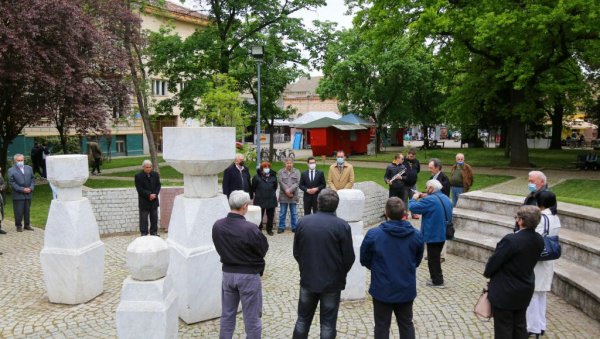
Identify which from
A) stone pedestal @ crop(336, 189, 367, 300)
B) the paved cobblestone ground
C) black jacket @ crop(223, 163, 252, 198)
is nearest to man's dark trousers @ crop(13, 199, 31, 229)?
the paved cobblestone ground

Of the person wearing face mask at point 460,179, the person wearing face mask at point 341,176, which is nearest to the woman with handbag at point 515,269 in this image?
the person wearing face mask at point 341,176

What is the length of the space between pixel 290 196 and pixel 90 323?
5710 mm

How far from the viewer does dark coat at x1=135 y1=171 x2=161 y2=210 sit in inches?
394

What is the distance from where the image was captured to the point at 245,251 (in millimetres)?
4734

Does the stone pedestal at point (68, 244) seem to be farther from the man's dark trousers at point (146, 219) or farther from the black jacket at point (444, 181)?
the black jacket at point (444, 181)

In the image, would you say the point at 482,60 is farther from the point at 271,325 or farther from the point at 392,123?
the point at 271,325

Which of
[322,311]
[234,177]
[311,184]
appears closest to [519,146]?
[311,184]

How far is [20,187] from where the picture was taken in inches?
434

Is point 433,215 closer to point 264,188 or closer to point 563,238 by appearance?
point 563,238

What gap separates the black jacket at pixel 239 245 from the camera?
15.5 ft

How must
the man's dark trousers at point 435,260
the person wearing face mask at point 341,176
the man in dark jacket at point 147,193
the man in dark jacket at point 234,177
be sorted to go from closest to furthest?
the man's dark trousers at point 435,260 < the man in dark jacket at point 147,193 < the man in dark jacket at point 234,177 < the person wearing face mask at point 341,176

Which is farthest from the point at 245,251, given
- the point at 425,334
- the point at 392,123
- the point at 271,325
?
the point at 392,123

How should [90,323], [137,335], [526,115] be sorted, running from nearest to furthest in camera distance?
[137,335], [90,323], [526,115]

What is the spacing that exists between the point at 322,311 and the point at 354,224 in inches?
78.9
